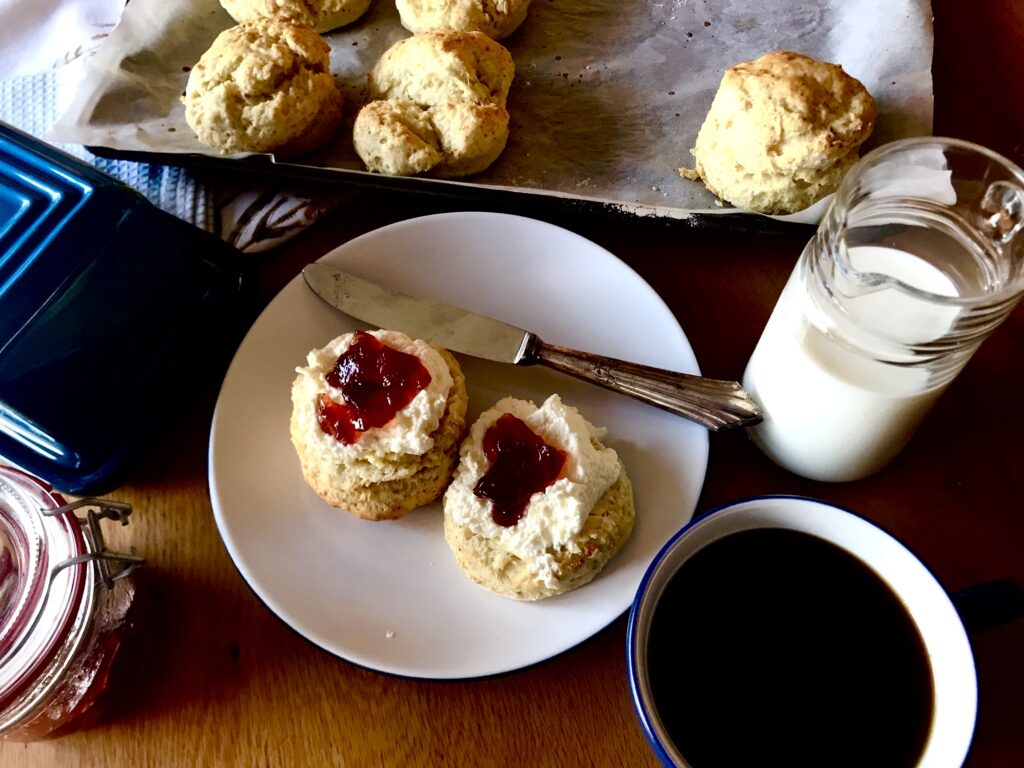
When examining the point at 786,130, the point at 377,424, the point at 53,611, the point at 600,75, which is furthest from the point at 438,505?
the point at 600,75

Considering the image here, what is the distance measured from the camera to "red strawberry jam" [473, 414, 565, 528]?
95 centimetres

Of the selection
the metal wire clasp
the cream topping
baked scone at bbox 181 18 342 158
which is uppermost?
baked scone at bbox 181 18 342 158

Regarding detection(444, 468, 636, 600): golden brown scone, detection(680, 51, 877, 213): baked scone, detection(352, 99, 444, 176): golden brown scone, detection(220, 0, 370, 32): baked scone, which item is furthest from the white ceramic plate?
detection(220, 0, 370, 32): baked scone

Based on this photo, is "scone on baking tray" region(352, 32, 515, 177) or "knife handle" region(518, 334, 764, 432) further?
"scone on baking tray" region(352, 32, 515, 177)

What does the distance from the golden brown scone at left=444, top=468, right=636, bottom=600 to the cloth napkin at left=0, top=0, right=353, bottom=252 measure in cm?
60

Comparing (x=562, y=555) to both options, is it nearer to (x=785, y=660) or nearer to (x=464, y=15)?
(x=785, y=660)

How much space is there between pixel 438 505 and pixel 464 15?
874 millimetres

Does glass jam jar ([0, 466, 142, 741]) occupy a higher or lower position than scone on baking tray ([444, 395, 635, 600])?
higher

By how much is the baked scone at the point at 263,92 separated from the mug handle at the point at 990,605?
43.9 inches

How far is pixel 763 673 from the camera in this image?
0.79 meters

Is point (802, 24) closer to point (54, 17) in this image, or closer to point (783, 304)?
point (783, 304)

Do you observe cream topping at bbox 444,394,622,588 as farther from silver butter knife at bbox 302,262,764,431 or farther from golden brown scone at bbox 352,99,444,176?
golden brown scone at bbox 352,99,444,176

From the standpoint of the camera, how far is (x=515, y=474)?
958mm

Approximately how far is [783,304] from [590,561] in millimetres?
371
